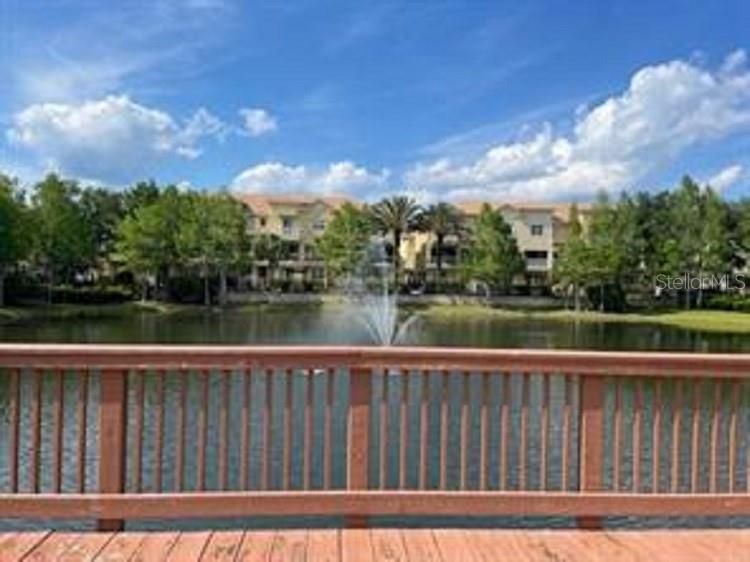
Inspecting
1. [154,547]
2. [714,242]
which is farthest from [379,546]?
[714,242]

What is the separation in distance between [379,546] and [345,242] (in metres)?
74.3

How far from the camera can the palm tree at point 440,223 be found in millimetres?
86938

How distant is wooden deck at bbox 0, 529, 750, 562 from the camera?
4816 millimetres

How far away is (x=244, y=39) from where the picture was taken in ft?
89.9

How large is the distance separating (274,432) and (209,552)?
37.1 feet

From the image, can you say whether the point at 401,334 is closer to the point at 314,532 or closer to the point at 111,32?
the point at 111,32

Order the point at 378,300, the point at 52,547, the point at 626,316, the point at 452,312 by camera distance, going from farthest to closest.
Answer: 1. the point at 378,300
2. the point at 452,312
3. the point at 626,316
4. the point at 52,547

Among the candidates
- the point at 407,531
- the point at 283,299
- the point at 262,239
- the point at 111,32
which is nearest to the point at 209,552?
the point at 407,531

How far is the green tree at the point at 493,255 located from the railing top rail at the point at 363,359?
72.0 m

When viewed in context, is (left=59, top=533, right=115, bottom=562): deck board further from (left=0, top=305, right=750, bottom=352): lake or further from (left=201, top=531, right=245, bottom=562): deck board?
(left=0, top=305, right=750, bottom=352): lake

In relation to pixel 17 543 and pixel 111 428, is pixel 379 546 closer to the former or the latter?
pixel 111 428

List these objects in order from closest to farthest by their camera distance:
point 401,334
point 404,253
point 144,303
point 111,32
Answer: point 111,32 → point 401,334 → point 144,303 → point 404,253

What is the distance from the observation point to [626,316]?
2798 inches

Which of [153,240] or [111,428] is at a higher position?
[153,240]
